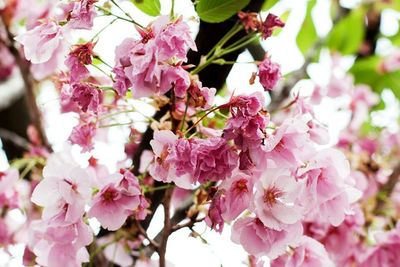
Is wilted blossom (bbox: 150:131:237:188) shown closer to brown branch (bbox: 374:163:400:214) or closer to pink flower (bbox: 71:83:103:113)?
pink flower (bbox: 71:83:103:113)

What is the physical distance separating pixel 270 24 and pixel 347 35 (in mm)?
1154

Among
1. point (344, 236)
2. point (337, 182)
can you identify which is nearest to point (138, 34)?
point (337, 182)

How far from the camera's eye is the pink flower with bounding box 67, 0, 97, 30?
2.39 ft

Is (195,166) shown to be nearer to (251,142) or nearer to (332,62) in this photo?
(251,142)

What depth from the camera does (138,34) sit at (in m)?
0.73

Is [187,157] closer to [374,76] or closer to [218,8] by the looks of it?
Result: [218,8]

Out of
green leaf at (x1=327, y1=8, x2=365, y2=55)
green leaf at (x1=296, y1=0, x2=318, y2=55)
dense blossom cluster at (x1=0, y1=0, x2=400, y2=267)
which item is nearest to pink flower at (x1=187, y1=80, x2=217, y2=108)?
dense blossom cluster at (x1=0, y1=0, x2=400, y2=267)

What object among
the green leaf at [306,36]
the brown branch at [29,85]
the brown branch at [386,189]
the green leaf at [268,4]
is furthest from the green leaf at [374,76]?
the brown branch at [29,85]

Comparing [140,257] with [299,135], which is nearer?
[299,135]

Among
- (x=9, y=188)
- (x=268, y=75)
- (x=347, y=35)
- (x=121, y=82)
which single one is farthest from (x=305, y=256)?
(x=347, y=35)

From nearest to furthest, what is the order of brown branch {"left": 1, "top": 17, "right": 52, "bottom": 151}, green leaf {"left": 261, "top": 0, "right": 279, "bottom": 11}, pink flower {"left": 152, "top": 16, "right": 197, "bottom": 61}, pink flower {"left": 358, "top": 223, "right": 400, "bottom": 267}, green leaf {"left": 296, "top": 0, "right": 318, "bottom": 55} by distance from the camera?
pink flower {"left": 152, "top": 16, "right": 197, "bottom": 61}, green leaf {"left": 261, "top": 0, "right": 279, "bottom": 11}, pink flower {"left": 358, "top": 223, "right": 400, "bottom": 267}, brown branch {"left": 1, "top": 17, "right": 52, "bottom": 151}, green leaf {"left": 296, "top": 0, "right": 318, "bottom": 55}

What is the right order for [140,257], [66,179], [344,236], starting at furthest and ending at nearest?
[344,236], [140,257], [66,179]

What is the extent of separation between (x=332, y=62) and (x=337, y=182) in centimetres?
126

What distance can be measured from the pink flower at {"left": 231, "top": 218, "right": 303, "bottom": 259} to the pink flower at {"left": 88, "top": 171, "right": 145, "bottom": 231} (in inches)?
5.5
